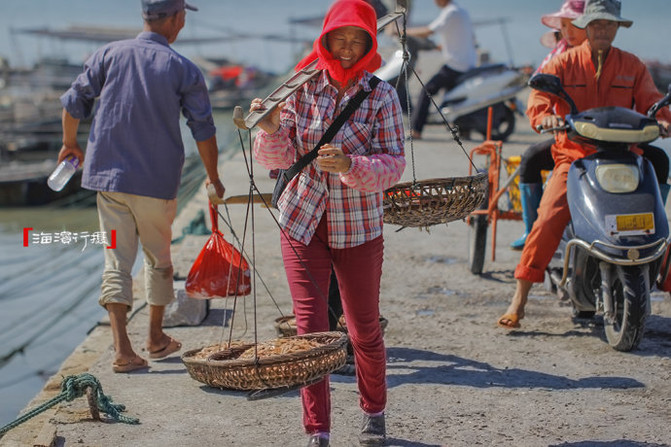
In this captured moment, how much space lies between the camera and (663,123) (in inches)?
233

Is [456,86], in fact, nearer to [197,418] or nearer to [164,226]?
[164,226]

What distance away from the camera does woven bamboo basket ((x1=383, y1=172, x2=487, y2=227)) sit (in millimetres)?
4738

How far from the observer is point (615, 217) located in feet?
18.4

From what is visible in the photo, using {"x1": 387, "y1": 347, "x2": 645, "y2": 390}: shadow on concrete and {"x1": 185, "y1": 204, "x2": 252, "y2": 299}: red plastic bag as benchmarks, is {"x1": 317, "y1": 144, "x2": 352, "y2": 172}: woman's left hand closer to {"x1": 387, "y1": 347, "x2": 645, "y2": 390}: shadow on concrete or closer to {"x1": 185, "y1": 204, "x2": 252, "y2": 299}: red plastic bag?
{"x1": 387, "y1": 347, "x2": 645, "y2": 390}: shadow on concrete

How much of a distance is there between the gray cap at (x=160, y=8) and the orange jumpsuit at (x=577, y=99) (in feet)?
7.21

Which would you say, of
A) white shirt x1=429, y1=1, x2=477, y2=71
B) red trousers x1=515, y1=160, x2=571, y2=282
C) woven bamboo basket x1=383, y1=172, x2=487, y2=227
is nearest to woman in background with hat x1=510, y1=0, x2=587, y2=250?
red trousers x1=515, y1=160, x2=571, y2=282

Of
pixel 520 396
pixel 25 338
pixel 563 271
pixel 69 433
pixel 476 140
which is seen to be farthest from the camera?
pixel 476 140

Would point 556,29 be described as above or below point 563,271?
above

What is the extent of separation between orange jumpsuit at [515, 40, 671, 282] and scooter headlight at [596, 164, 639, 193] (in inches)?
14.8

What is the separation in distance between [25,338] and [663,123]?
20.9ft

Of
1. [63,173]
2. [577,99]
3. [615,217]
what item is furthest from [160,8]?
[615,217]

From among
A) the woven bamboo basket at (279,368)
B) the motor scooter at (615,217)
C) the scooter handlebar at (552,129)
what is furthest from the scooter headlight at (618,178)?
the woven bamboo basket at (279,368)

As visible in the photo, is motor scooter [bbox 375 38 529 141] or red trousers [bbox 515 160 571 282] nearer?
red trousers [bbox 515 160 571 282]

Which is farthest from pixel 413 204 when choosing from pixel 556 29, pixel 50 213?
pixel 50 213
